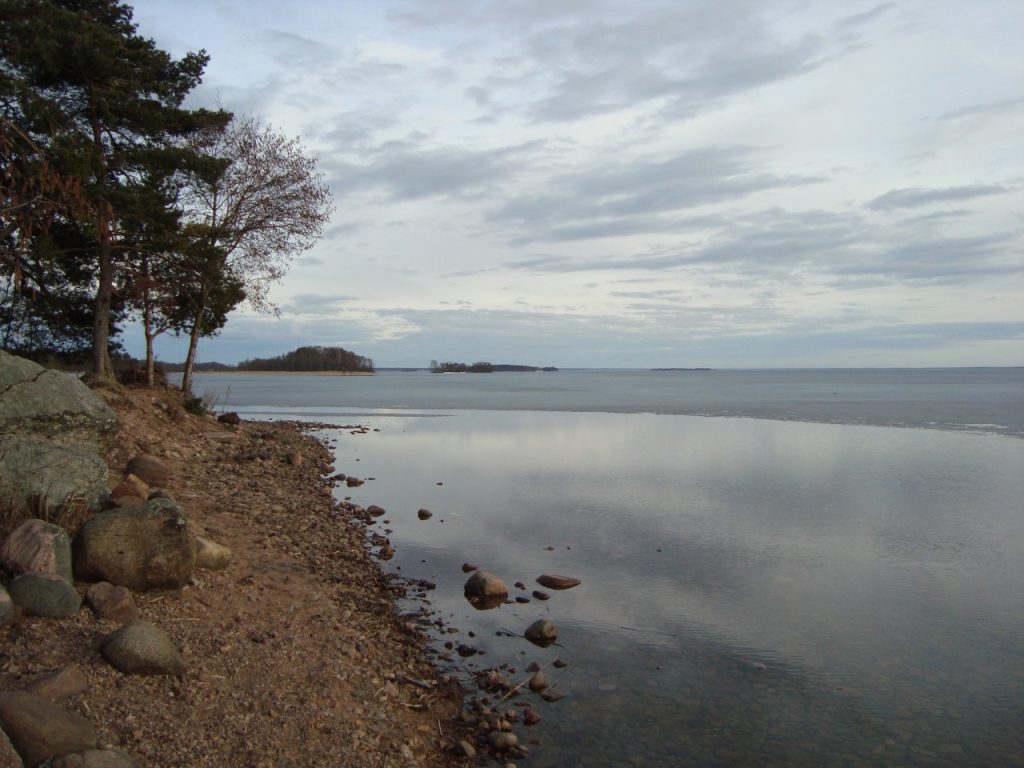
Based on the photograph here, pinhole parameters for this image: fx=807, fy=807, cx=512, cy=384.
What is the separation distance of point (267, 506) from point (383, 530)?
196 centimetres

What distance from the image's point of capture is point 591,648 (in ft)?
27.7

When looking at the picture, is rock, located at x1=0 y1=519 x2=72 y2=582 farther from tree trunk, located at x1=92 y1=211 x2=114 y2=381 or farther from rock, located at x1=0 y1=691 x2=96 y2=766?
tree trunk, located at x1=92 y1=211 x2=114 y2=381

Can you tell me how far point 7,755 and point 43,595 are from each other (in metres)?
2.38

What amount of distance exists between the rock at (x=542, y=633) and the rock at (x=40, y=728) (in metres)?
4.66

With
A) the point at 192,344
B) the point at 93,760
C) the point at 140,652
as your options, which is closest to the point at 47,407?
the point at 140,652

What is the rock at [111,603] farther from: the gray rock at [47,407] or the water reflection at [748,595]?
the water reflection at [748,595]

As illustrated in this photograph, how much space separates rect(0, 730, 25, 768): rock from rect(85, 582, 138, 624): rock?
2.40m

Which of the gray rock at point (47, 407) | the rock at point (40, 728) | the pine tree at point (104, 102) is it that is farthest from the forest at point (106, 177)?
the rock at point (40, 728)

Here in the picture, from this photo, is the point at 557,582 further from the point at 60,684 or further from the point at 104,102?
the point at 104,102

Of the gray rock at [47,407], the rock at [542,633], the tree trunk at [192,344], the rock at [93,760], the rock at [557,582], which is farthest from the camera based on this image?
the tree trunk at [192,344]

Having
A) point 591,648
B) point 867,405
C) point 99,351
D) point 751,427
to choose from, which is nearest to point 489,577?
point 591,648

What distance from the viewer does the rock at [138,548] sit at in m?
7.49

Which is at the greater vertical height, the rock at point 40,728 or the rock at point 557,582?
the rock at point 40,728

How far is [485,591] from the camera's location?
10.1m
